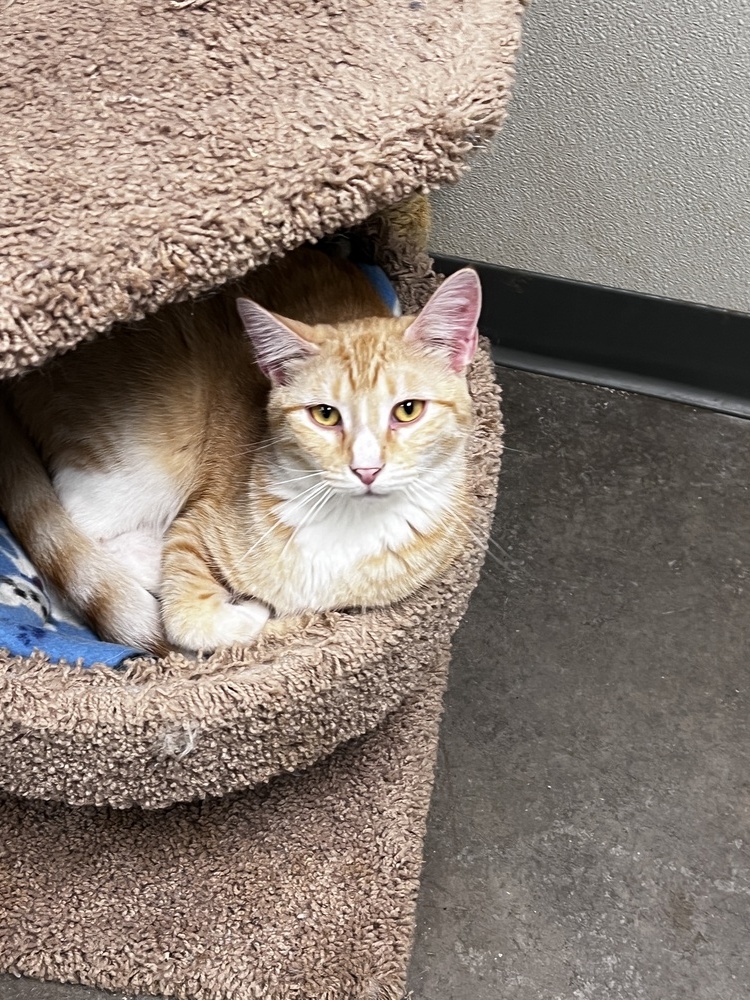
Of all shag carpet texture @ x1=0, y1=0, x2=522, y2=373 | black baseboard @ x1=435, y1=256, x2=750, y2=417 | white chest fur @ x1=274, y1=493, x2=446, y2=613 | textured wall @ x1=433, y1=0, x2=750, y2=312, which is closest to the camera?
shag carpet texture @ x1=0, y1=0, x2=522, y2=373

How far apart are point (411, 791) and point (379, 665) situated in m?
0.29

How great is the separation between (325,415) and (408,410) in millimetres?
87

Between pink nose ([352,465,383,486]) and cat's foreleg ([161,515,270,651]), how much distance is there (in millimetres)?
251

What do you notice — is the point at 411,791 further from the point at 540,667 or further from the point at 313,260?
the point at 313,260

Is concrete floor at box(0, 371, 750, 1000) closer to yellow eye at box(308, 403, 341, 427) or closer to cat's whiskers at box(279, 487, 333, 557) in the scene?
cat's whiskers at box(279, 487, 333, 557)

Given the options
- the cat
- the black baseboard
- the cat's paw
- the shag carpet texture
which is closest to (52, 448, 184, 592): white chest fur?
the cat

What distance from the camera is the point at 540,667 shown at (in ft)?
4.74

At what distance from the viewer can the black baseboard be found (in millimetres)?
1782

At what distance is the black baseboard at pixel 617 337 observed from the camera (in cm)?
178

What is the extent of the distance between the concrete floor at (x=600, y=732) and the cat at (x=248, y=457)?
1.49ft

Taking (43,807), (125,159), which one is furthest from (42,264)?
(43,807)

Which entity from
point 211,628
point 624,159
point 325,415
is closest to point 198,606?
point 211,628

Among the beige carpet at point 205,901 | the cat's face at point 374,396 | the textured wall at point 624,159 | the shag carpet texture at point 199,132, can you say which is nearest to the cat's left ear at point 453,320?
the cat's face at point 374,396

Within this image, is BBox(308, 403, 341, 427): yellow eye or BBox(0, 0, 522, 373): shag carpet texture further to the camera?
BBox(308, 403, 341, 427): yellow eye
